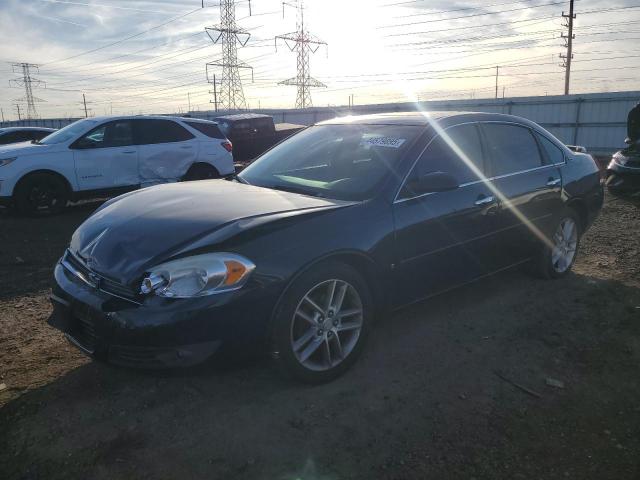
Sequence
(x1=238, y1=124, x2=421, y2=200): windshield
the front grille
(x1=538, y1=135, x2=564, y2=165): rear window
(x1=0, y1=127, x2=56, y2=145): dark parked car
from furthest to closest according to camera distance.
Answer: (x1=0, y1=127, x2=56, y2=145): dark parked car < (x1=538, y1=135, x2=564, y2=165): rear window < (x1=238, y1=124, x2=421, y2=200): windshield < the front grille

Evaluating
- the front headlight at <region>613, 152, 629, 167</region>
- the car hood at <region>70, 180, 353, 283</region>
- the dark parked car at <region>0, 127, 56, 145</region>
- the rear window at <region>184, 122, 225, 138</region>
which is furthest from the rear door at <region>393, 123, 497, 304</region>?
the dark parked car at <region>0, 127, 56, 145</region>

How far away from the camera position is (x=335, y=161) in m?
4.00

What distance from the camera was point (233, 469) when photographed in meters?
2.43

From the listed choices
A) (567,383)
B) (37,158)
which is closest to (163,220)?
(567,383)

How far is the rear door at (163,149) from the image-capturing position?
9070 millimetres

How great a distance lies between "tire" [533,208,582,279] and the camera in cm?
494

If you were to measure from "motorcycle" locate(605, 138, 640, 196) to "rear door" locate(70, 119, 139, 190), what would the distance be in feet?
29.0

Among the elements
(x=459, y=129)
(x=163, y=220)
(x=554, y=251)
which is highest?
(x=459, y=129)

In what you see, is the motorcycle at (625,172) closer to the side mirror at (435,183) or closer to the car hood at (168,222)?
the side mirror at (435,183)

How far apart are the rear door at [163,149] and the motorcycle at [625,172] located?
7.90 meters

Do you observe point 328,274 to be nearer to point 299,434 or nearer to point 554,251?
point 299,434

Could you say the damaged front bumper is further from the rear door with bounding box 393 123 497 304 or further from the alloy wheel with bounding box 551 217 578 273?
the alloy wheel with bounding box 551 217 578 273

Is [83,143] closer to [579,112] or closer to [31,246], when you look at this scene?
[31,246]

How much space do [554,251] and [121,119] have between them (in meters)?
7.22
